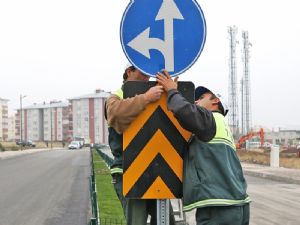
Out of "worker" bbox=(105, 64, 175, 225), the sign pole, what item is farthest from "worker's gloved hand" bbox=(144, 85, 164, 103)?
the sign pole

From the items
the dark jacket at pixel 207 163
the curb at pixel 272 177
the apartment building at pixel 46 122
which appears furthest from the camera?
the apartment building at pixel 46 122

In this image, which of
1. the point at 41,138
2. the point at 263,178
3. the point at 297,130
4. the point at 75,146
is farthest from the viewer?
the point at 41,138

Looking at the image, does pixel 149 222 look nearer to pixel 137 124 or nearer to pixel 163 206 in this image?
pixel 163 206

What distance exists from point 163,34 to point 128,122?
2.32 ft

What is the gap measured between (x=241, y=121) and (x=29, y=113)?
463 ft

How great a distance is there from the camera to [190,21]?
13.0 feet

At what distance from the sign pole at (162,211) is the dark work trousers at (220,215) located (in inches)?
13.8

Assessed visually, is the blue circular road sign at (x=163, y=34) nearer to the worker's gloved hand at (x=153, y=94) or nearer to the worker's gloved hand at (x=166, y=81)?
the worker's gloved hand at (x=166, y=81)

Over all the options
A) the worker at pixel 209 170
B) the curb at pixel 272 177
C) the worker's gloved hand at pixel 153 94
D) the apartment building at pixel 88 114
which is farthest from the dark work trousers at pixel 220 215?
the apartment building at pixel 88 114

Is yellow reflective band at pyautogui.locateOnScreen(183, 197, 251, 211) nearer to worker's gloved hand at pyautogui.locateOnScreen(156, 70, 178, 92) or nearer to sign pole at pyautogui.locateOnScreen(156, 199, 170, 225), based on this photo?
sign pole at pyautogui.locateOnScreen(156, 199, 170, 225)

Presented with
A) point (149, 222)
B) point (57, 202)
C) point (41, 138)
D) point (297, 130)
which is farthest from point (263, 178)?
point (41, 138)

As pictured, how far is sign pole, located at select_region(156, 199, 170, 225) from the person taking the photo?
4.03m

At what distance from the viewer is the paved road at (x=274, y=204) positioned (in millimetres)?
11352

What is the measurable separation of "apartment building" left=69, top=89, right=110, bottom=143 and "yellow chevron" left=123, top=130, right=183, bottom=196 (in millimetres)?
149795
